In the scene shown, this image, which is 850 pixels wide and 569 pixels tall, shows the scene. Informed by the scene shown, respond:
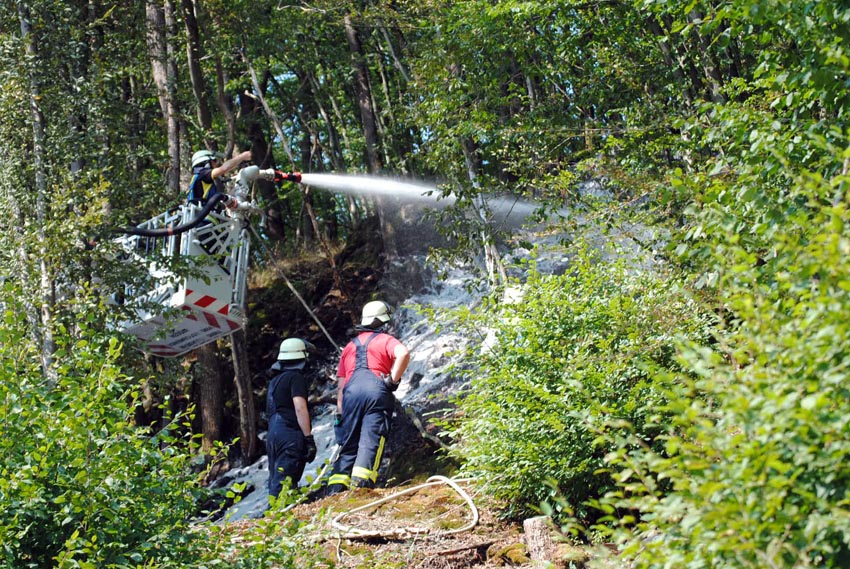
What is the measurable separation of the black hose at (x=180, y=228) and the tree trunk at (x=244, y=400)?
15.4 ft

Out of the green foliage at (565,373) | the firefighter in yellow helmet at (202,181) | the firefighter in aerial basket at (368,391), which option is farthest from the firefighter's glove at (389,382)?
the firefighter in yellow helmet at (202,181)

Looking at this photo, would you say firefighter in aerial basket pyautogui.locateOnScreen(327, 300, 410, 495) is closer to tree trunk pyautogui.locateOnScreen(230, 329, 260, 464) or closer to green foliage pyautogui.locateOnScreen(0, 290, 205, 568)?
green foliage pyautogui.locateOnScreen(0, 290, 205, 568)

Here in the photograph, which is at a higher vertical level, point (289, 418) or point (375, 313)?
point (375, 313)

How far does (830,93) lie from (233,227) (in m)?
6.98

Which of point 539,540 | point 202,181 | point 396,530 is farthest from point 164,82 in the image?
point 539,540

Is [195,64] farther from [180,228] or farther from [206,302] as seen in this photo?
[206,302]

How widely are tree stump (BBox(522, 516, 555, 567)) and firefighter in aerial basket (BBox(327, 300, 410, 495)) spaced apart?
2453 mm

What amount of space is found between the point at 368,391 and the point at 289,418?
1080 mm

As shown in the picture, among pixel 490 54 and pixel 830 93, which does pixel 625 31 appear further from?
pixel 830 93

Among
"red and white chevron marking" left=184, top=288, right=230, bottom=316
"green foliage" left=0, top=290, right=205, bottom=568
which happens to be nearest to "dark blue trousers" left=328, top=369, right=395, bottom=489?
"red and white chevron marking" left=184, top=288, right=230, bottom=316

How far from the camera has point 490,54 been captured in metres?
11.0

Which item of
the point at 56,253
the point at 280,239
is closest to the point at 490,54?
the point at 56,253

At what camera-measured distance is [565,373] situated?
607 centimetres

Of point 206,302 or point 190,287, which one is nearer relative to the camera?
point 190,287
